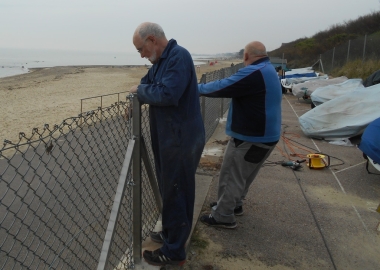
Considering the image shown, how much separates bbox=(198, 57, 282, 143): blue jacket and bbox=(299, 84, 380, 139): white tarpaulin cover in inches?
176

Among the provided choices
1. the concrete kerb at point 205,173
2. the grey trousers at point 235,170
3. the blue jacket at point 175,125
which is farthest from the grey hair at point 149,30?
the concrete kerb at point 205,173

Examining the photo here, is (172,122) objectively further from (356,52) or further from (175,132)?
(356,52)

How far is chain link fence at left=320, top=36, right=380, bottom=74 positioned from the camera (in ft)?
63.9

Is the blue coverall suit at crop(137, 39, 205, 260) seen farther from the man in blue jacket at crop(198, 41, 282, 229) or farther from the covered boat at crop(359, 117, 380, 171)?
the covered boat at crop(359, 117, 380, 171)

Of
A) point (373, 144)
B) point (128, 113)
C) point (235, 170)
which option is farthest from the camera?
point (373, 144)

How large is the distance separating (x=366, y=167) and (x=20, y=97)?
2097 centimetres

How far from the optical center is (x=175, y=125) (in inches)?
97.0

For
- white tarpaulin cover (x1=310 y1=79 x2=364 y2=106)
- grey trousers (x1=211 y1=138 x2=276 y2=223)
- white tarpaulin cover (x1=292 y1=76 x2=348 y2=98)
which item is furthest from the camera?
white tarpaulin cover (x1=292 y1=76 x2=348 y2=98)

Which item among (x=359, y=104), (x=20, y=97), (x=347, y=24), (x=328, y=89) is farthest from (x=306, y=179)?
(x=347, y=24)

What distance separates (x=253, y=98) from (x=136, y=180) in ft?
4.67

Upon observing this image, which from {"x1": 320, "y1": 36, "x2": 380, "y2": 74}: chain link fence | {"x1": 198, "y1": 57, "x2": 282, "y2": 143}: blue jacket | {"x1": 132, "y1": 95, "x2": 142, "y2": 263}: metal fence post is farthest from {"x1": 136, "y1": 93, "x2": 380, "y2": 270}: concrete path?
{"x1": 320, "y1": 36, "x2": 380, "y2": 74}: chain link fence

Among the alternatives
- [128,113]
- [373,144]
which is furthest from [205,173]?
[128,113]

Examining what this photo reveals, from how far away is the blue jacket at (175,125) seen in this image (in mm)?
2324

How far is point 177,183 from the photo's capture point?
2.59m
